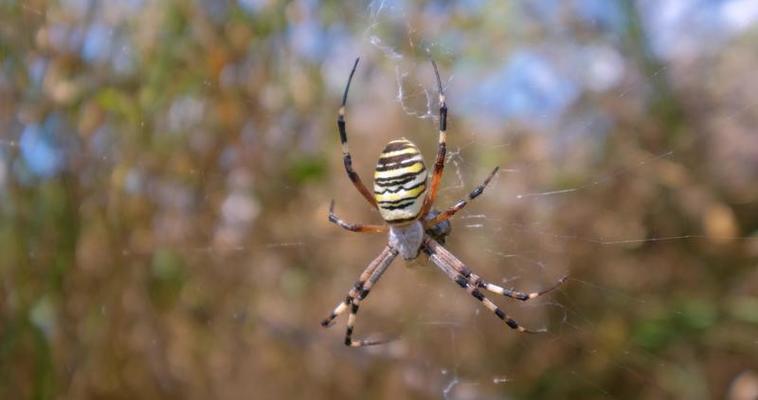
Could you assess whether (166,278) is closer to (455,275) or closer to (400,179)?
(455,275)

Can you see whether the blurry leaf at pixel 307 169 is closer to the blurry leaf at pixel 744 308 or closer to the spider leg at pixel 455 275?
the spider leg at pixel 455 275

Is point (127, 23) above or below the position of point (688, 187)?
above

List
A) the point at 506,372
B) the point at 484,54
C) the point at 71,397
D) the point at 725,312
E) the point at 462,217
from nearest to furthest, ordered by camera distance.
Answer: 1. the point at 462,217
2. the point at 71,397
3. the point at 725,312
4. the point at 484,54
5. the point at 506,372

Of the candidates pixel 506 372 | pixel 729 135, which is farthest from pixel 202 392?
pixel 729 135

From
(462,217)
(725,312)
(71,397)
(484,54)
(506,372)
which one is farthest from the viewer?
(506,372)

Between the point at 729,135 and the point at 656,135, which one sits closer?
the point at 656,135

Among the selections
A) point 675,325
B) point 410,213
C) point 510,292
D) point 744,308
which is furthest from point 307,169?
point 744,308

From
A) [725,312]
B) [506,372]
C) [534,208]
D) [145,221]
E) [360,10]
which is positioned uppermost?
[360,10]

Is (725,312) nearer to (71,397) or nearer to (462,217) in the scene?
(462,217)
